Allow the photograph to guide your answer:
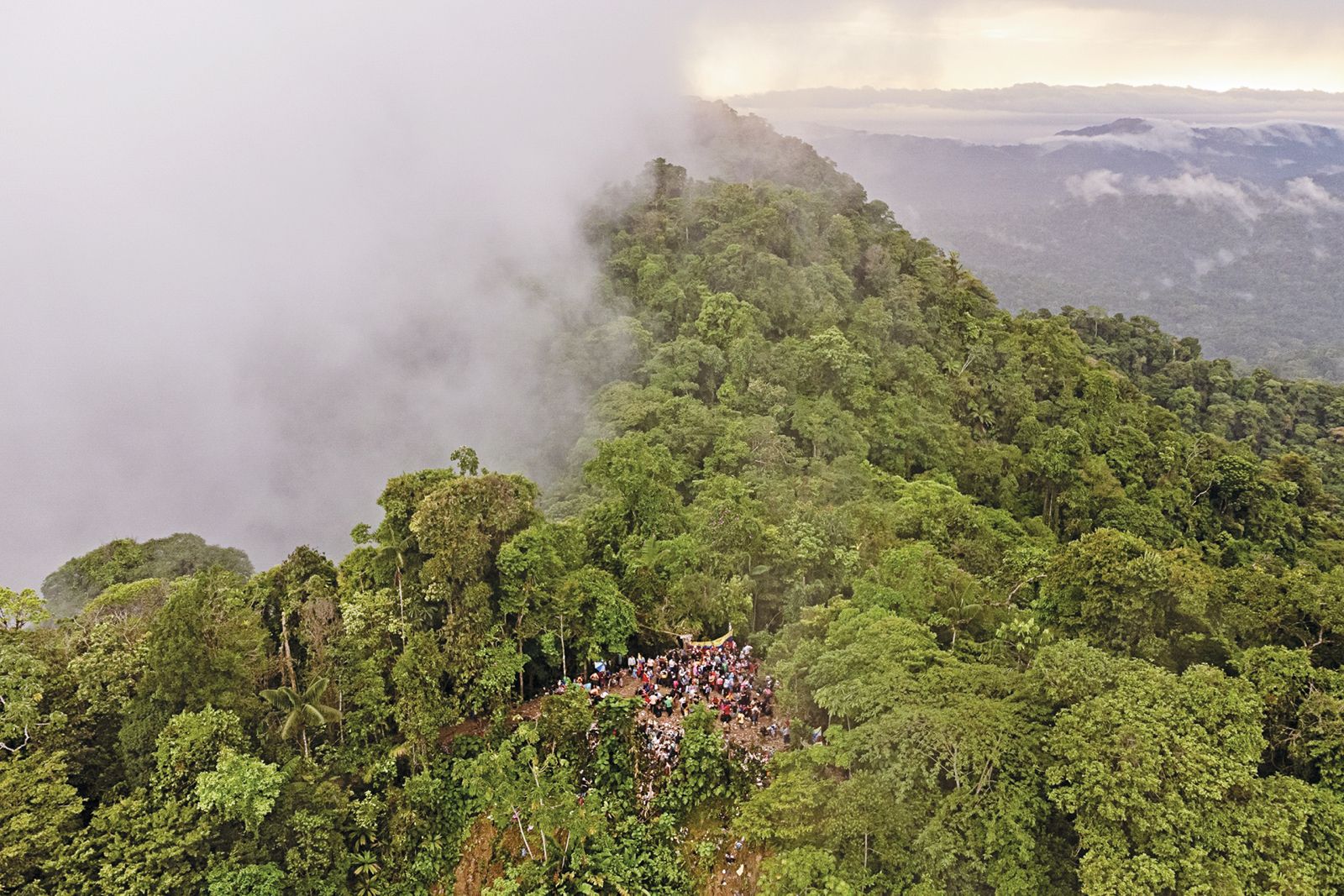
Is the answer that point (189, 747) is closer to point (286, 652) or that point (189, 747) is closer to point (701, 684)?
point (286, 652)

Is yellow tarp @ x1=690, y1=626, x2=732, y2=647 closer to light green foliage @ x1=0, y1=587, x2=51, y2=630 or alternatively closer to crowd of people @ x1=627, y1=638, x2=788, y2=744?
crowd of people @ x1=627, y1=638, x2=788, y2=744

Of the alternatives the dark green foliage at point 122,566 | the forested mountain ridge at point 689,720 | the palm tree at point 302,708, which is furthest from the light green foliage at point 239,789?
the dark green foliage at point 122,566

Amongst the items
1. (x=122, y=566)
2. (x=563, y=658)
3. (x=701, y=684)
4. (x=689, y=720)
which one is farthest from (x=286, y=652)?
(x=122, y=566)

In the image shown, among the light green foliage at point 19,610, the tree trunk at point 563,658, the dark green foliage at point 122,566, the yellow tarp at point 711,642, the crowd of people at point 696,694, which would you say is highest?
the light green foliage at point 19,610

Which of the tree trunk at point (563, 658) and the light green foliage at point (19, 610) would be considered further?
the tree trunk at point (563, 658)

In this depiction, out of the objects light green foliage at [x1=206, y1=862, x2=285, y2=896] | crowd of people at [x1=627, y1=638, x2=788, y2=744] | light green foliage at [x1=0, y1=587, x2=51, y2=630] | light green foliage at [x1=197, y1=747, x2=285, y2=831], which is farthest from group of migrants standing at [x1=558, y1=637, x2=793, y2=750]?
light green foliage at [x1=0, y1=587, x2=51, y2=630]

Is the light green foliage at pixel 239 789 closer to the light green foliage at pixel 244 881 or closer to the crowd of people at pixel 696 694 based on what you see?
the light green foliage at pixel 244 881
